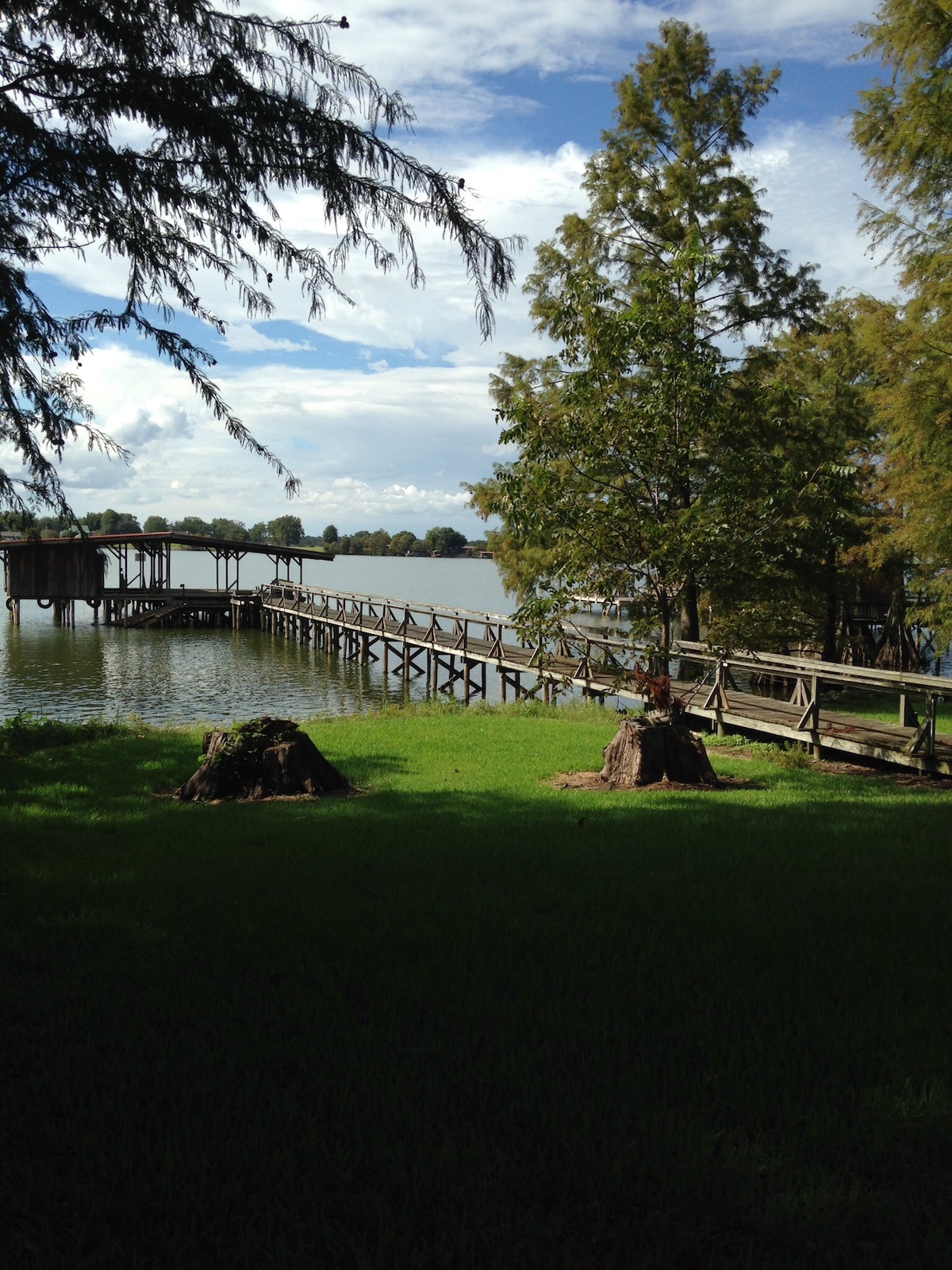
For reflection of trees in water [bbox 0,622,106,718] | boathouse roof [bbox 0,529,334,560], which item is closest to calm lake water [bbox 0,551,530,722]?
reflection of trees in water [bbox 0,622,106,718]

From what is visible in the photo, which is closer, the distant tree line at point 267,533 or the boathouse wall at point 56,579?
the distant tree line at point 267,533

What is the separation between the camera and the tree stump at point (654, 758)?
33.2 ft

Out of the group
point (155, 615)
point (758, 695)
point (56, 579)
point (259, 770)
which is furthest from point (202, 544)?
point (259, 770)

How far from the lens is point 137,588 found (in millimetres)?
51594

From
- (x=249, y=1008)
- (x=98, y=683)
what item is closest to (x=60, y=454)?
(x=249, y=1008)

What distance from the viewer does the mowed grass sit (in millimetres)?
2475

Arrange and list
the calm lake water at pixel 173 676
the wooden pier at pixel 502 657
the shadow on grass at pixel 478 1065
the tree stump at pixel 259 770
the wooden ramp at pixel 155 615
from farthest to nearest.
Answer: the wooden ramp at pixel 155 615, the calm lake water at pixel 173 676, the wooden pier at pixel 502 657, the tree stump at pixel 259 770, the shadow on grass at pixel 478 1065

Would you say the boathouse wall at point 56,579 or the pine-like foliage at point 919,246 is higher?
the pine-like foliage at point 919,246

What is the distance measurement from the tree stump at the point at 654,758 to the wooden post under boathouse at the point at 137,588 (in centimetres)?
3801

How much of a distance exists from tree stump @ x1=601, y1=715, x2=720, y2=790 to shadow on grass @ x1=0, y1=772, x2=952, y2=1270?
13.8 feet

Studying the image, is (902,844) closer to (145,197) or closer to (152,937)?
(152,937)

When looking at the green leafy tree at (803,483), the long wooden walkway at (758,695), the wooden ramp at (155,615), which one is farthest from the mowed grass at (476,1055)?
the wooden ramp at (155,615)

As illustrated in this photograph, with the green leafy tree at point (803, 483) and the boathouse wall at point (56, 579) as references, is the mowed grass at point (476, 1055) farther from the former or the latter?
the boathouse wall at point (56, 579)

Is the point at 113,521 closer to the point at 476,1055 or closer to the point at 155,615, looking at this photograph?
the point at 476,1055
